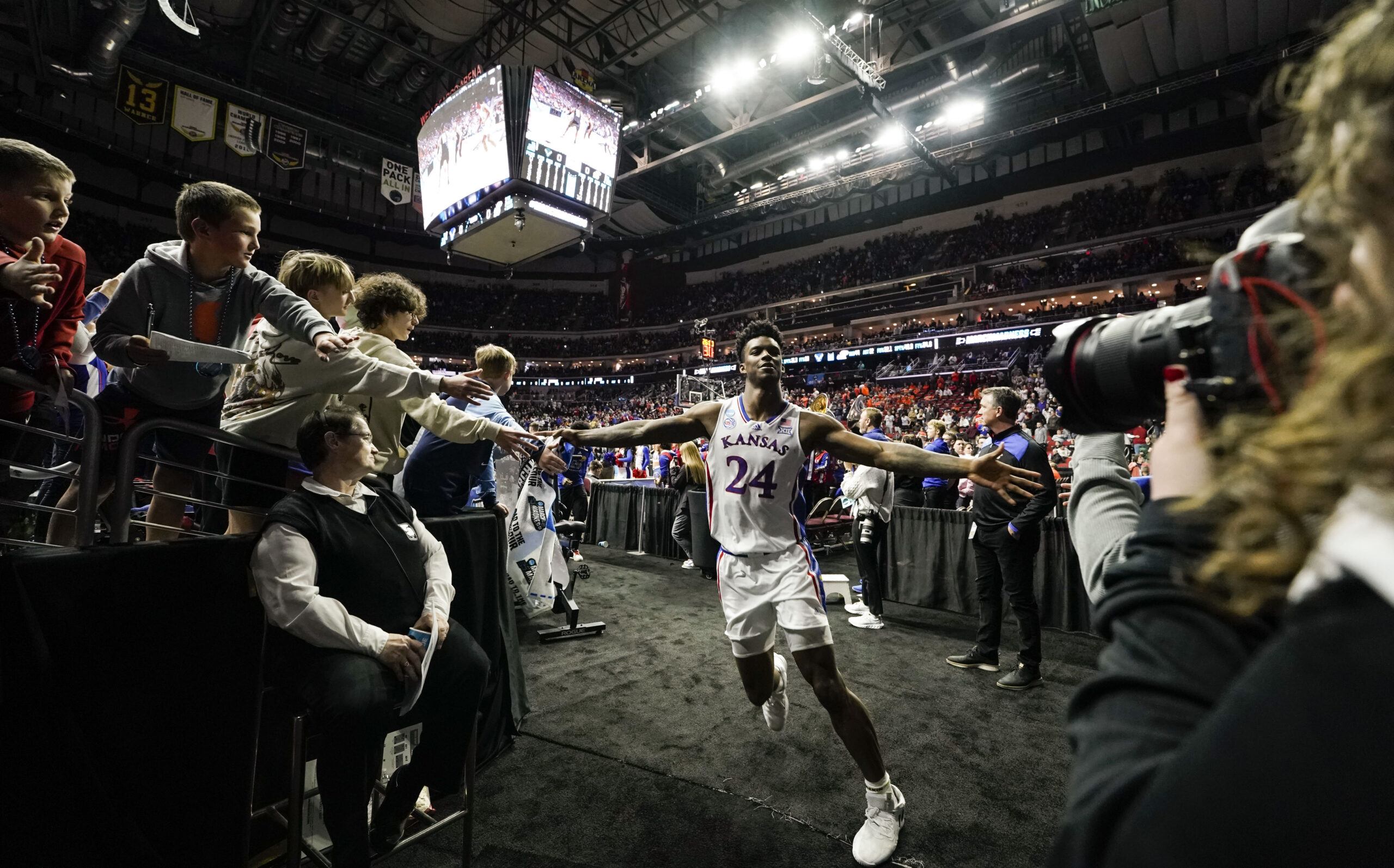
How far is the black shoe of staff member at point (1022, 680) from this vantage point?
3.76 m

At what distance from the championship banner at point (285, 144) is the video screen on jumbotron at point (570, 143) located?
26.0 feet

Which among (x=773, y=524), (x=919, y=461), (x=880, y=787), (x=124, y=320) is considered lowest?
(x=880, y=787)

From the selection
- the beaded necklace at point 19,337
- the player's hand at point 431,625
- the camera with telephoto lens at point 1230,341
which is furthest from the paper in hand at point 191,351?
the camera with telephoto lens at point 1230,341

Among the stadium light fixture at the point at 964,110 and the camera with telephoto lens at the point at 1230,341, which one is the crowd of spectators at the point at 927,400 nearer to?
the stadium light fixture at the point at 964,110

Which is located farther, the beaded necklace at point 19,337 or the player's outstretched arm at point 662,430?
the player's outstretched arm at point 662,430

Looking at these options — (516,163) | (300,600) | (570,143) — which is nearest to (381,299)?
(300,600)

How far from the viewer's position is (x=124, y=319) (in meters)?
2.13

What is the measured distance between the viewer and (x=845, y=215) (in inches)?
1073

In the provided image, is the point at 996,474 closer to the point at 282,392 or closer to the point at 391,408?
the point at 391,408

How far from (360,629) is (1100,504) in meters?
1.98

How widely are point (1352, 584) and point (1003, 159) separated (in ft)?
90.9

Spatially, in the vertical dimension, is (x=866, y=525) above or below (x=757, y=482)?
below

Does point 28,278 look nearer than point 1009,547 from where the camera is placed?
Yes

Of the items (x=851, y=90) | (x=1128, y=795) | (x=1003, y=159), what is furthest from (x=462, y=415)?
(x=1003, y=159)
